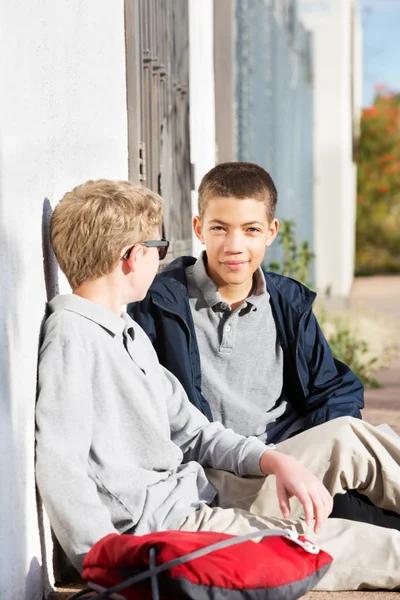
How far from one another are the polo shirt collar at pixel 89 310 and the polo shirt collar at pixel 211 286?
0.83 metres

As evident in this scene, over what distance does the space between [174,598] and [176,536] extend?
141mm

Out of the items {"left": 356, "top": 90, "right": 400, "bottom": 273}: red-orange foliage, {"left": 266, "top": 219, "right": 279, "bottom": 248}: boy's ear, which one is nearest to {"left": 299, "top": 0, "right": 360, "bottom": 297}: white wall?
{"left": 356, "top": 90, "right": 400, "bottom": 273}: red-orange foliage

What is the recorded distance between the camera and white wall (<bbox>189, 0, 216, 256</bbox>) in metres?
6.59

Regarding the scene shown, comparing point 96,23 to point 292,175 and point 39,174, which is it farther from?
point 292,175

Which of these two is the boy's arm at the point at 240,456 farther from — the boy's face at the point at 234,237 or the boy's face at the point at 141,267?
the boy's face at the point at 234,237

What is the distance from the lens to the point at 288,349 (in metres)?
3.74

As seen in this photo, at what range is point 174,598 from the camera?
2.39m

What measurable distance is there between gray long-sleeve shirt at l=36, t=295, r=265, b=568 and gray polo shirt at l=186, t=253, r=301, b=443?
1.31 ft

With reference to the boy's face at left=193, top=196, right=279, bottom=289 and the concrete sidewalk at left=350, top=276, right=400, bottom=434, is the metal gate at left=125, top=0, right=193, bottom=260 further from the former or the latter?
the concrete sidewalk at left=350, top=276, right=400, bottom=434

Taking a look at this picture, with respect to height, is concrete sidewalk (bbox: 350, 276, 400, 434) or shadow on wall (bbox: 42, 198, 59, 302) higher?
shadow on wall (bbox: 42, 198, 59, 302)

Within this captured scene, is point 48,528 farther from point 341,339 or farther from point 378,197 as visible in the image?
point 378,197

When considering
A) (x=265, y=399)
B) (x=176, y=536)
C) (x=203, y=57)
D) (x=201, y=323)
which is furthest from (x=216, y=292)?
(x=203, y=57)

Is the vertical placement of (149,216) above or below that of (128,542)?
above

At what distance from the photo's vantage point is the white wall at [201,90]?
6586 mm
